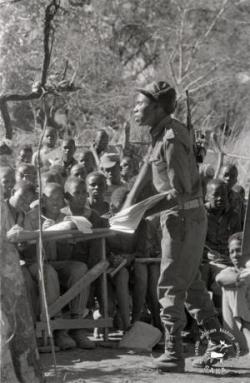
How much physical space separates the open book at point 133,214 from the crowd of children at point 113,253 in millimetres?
595

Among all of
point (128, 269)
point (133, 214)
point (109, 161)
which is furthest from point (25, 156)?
point (133, 214)

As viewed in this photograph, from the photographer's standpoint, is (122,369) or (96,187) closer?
(122,369)

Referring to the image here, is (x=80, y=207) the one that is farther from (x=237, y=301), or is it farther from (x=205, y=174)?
(x=205, y=174)

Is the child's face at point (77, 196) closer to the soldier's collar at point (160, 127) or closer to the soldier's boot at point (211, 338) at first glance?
the soldier's collar at point (160, 127)

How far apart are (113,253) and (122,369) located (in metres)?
1.73

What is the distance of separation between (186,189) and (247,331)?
75.7 inches

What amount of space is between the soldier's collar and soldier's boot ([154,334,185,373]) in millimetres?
1529

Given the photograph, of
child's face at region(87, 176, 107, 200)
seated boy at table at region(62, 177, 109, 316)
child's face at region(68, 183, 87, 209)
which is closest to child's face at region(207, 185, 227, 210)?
child's face at region(87, 176, 107, 200)

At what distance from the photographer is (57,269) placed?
8.19 metres

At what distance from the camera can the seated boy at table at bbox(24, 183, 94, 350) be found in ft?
25.9

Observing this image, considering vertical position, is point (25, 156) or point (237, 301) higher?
point (25, 156)

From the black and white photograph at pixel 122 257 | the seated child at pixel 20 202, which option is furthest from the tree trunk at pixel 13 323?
the seated child at pixel 20 202

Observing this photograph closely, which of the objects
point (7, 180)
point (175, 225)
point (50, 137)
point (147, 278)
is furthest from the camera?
point (50, 137)

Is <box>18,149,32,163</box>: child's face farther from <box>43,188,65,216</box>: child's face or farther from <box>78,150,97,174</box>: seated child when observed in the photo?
<box>43,188,65,216</box>: child's face
